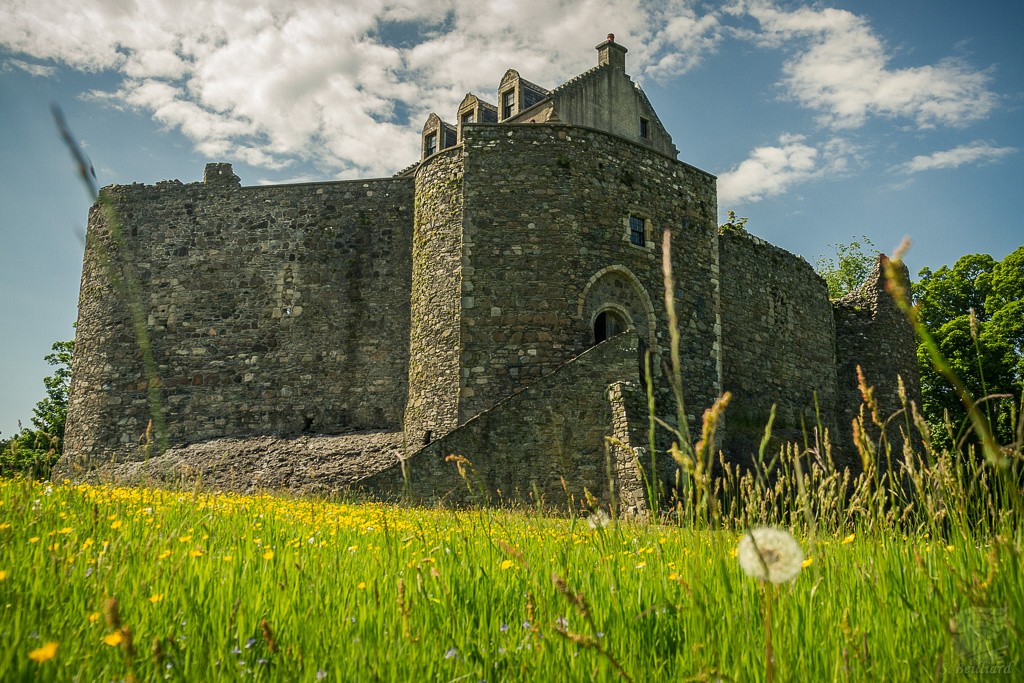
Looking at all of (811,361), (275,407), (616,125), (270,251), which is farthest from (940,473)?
(616,125)

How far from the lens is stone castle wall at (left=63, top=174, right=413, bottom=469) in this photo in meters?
19.5

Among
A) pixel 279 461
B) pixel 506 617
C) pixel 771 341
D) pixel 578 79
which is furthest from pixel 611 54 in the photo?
pixel 506 617

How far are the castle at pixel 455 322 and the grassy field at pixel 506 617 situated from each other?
9712 mm

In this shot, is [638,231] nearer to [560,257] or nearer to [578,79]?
[560,257]

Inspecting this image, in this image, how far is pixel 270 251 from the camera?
2053cm

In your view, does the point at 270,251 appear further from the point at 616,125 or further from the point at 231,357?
the point at 616,125

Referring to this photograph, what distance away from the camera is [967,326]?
31094 mm

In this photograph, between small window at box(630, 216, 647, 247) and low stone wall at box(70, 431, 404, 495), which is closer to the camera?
low stone wall at box(70, 431, 404, 495)

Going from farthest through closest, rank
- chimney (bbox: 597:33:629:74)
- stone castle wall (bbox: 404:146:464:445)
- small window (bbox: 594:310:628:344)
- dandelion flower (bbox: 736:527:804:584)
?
chimney (bbox: 597:33:629:74), small window (bbox: 594:310:628:344), stone castle wall (bbox: 404:146:464:445), dandelion flower (bbox: 736:527:804:584)

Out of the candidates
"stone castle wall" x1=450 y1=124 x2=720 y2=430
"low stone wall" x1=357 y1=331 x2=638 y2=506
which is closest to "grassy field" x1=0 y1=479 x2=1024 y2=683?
"low stone wall" x1=357 y1=331 x2=638 y2=506

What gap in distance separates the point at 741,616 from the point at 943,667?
74 centimetres

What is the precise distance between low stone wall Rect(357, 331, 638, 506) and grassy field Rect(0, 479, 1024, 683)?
955 cm

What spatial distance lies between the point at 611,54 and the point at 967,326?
1852 centimetres

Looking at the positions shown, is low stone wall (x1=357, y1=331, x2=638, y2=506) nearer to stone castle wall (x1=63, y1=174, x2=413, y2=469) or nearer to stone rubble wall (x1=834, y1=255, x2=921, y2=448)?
stone castle wall (x1=63, y1=174, x2=413, y2=469)
